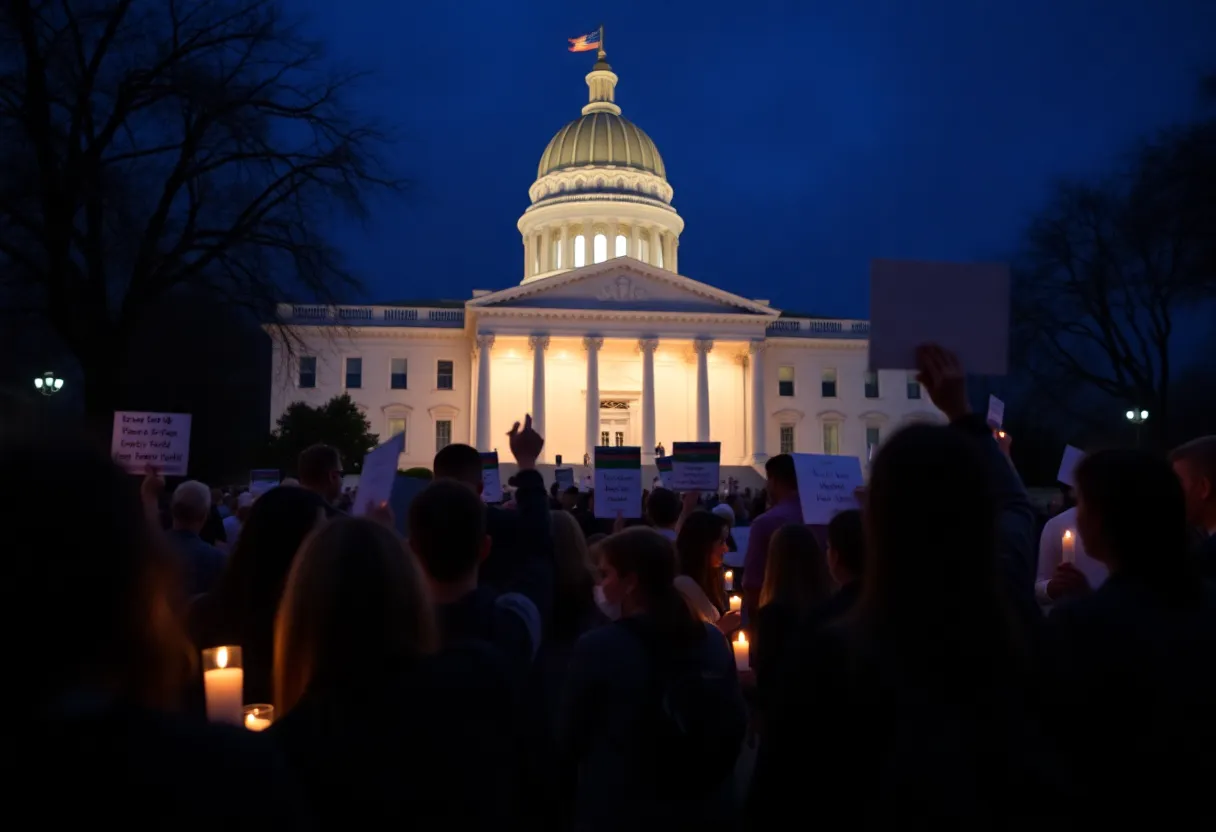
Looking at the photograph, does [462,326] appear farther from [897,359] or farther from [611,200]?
[897,359]

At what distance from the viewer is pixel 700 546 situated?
22.5ft

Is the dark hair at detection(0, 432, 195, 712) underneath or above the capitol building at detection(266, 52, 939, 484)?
underneath

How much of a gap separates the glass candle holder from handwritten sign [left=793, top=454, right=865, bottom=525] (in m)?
4.60

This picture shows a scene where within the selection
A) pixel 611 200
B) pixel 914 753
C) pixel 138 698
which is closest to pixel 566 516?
pixel 914 753

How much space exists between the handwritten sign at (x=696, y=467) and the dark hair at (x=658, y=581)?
28.9ft

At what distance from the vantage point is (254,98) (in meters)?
18.5

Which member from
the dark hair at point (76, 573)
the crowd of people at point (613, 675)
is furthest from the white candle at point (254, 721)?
the dark hair at point (76, 573)

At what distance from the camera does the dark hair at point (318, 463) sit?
6.31 meters

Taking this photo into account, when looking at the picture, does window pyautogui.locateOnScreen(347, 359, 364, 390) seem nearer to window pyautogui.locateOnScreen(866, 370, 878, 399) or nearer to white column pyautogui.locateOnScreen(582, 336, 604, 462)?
white column pyautogui.locateOnScreen(582, 336, 604, 462)

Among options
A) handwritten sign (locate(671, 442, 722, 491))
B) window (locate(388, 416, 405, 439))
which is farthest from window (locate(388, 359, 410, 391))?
handwritten sign (locate(671, 442, 722, 491))

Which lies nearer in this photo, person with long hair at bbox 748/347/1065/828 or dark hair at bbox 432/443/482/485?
person with long hair at bbox 748/347/1065/828

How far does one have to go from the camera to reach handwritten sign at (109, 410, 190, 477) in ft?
31.9

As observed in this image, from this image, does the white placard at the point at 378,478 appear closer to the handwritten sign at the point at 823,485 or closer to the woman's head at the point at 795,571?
the woman's head at the point at 795,571

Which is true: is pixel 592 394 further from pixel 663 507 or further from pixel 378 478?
pixel 378 478
